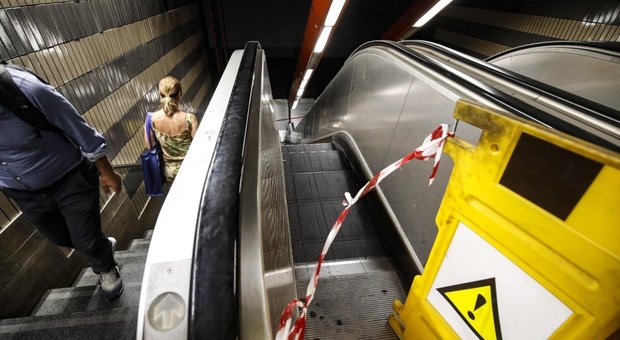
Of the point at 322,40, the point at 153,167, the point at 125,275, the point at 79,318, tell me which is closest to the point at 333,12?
the point at 322,40

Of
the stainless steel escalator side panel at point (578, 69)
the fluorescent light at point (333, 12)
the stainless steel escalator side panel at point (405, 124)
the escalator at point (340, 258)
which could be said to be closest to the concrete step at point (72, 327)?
the escalator at point (340, 258)

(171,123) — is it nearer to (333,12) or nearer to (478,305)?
(478,305)

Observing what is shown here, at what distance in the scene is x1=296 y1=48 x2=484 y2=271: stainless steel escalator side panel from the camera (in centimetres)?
175

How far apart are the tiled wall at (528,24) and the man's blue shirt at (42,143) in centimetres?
788

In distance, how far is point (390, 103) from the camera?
8.40 ft

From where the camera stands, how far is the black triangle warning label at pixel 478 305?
95 centimetres

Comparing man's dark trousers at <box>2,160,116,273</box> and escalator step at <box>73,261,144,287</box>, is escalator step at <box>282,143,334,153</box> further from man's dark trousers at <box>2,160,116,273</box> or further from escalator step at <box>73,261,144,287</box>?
man's dark trousers at <box>2,160,116,273</box>

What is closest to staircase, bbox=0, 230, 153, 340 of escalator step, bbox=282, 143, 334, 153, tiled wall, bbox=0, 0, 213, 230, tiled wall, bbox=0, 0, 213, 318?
tiled wall, bbox=0, 0, 213, 318

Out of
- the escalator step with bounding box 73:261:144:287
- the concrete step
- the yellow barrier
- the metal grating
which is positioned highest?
Result: the yellow barrier

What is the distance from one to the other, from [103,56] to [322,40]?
5101mm

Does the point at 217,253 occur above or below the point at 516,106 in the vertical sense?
below

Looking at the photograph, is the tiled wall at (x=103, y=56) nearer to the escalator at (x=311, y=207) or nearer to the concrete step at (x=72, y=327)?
the concrete step at (x=72, y=327)

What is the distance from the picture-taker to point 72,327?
1.63m

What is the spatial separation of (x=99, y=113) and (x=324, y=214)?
2727 mm
